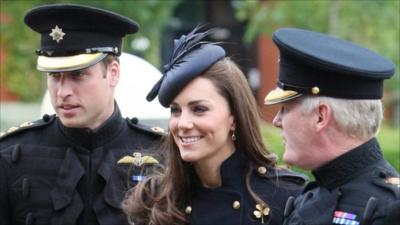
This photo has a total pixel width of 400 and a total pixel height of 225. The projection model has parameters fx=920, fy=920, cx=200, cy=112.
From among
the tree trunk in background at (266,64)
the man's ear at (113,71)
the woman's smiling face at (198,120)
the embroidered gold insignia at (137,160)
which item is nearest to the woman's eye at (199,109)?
the woman's smiling face at (198,120)

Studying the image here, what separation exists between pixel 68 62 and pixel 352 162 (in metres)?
2.01

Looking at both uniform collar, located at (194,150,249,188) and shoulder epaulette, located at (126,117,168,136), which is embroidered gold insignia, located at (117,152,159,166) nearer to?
shoulder epaulette, located at (126,117,168,136)

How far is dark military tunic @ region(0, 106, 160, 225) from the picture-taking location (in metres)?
5.02

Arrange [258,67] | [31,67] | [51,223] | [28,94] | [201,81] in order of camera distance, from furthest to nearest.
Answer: [258,67], [28,94], [31,67], [51,223], [201,81]

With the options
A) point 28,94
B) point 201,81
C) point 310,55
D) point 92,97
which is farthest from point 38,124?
point 28,94

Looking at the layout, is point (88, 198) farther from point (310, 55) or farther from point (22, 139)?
point (310, 55)

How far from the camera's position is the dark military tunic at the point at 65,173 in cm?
502

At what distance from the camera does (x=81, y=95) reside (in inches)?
197

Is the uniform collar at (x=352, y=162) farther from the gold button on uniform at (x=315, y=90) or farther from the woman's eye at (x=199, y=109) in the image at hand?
the woman's eye at (x=199, y=109)

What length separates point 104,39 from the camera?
5.31m

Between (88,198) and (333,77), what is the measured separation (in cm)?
192

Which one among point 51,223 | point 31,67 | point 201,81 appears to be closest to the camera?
point 201,81

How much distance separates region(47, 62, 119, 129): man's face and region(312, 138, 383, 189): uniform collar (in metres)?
1.75

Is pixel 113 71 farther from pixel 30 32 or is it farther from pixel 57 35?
pixel 30 32
